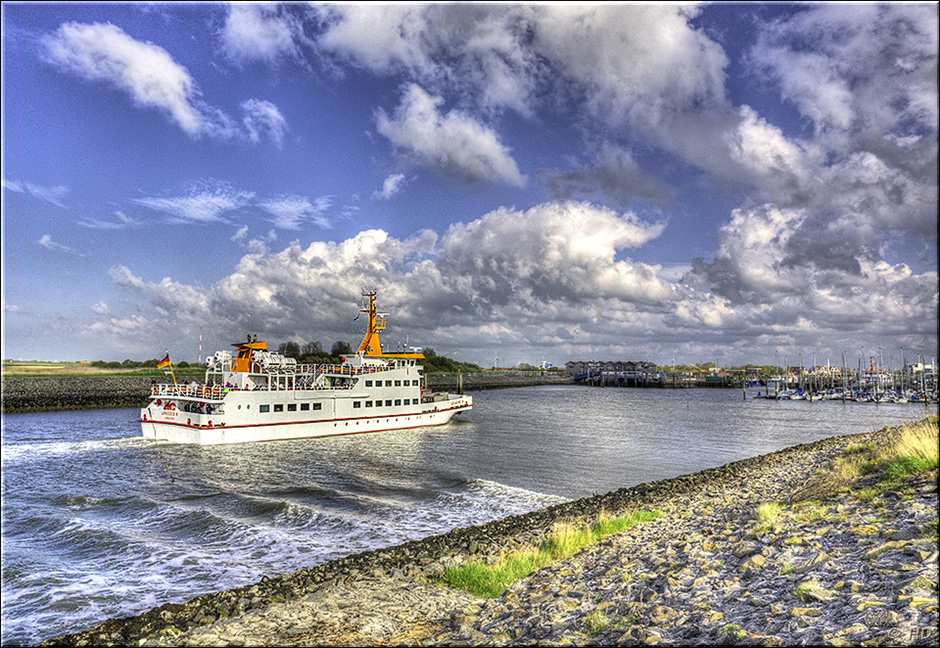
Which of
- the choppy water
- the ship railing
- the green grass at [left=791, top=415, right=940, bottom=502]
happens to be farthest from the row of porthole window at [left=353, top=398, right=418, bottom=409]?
the green grass at [left=791, top=415, right=940, bottom=502]

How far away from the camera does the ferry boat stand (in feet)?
133

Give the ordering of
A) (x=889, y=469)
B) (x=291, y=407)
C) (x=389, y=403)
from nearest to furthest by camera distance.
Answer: (x=889, y=469) → (x=291, y=407) → (x=389, y=403)

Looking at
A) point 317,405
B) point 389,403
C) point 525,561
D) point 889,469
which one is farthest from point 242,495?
point 389,403

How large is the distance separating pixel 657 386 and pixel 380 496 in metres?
187

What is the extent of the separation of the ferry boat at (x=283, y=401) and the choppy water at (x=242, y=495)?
200cm

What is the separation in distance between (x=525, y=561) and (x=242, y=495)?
17.2 m

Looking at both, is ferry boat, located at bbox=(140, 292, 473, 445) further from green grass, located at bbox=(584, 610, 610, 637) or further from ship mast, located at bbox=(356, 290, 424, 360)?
green grass, located at bbox=(584, 610, 610, 637)

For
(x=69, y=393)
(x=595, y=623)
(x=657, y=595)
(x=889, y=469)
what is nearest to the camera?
(x=595, y=623)

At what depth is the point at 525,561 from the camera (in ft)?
37.1

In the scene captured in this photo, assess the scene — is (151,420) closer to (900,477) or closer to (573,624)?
(573,624)

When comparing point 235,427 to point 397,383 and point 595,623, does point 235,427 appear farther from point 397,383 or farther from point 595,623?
point 595,623

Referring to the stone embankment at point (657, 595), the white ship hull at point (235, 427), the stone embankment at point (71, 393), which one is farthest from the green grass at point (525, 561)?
the stone embankment at point (71, 393)

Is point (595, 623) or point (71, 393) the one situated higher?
point (595, 623)

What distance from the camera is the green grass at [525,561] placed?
10438mm
